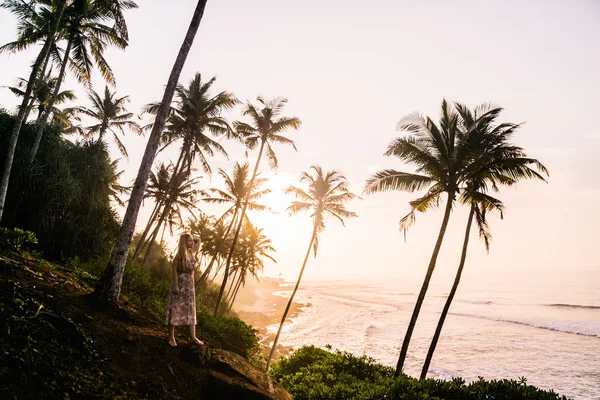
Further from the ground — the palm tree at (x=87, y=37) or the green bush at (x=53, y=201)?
the palm tree at (x=87, y=37)

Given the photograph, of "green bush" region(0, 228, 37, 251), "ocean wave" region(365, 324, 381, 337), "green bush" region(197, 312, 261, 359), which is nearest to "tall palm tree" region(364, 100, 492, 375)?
"green bush" region(197, 312, 261, 359)

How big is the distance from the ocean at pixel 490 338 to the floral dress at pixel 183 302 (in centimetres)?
1427

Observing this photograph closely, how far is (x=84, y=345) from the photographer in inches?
132

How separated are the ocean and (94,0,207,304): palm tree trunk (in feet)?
49.6

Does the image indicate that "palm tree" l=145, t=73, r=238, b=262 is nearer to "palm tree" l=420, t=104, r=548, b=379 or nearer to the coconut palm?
the coconut palm

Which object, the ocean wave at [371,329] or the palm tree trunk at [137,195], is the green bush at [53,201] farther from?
the ocean wave at [371,329]

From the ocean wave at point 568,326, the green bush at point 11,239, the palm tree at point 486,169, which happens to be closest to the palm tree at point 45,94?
the green bush at point 11,239

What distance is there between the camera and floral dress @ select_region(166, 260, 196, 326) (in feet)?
14.9

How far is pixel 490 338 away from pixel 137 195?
2611cm

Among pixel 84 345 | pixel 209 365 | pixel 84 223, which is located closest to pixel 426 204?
pixel 209 365

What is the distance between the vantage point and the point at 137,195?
5.73m

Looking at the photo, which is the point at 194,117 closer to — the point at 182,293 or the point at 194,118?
the point at 194,118

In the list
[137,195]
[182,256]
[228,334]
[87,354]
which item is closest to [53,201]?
[137,195]

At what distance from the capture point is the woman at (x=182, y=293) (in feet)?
14.9
